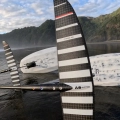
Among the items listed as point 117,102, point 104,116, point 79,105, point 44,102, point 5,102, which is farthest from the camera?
point 5,102

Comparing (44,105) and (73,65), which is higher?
(73,65)

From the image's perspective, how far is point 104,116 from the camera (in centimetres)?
1786

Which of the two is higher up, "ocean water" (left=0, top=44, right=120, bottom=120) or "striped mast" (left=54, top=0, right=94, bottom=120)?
"striped mast" (left=54, top=0, right=94, bottom=120)

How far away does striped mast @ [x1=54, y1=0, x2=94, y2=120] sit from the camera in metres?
6.30

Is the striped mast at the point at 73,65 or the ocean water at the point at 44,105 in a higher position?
the striped mast at the point at 73,65

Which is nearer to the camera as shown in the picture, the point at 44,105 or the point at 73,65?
the point at 73,65

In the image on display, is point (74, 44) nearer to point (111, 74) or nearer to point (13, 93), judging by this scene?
point (111, 74)

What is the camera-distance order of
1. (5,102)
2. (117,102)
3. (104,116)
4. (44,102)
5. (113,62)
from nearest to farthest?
(104,116), (117,102), (44,102), (5,102), (113,62)

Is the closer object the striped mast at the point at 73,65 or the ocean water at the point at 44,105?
the striped mast at the point at 73,65

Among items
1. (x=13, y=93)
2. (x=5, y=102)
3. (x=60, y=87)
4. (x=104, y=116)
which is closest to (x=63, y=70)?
(x=60, y=87)

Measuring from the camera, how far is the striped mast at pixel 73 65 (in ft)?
20.7

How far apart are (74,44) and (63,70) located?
1131 millimetres

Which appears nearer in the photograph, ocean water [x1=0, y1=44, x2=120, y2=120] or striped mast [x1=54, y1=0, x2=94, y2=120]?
striped mast [x1=54, y1=0, x2=94, y2=120]

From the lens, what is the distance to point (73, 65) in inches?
256
